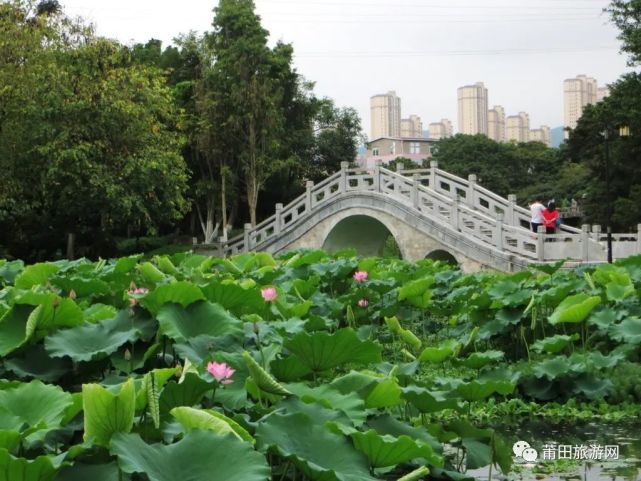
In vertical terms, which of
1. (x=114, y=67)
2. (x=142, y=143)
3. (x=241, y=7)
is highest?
(x=241, y=7)

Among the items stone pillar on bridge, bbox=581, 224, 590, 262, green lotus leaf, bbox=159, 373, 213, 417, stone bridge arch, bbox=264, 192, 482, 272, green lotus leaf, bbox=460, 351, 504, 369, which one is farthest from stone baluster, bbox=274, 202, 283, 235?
green lotus leaf, bbox=159, 373, 213, 417

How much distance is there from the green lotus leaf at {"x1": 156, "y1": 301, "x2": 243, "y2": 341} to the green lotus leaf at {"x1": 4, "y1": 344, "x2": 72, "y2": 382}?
0.35 meters

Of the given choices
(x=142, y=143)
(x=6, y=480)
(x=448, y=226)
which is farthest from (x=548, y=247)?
(x=6, y=480)

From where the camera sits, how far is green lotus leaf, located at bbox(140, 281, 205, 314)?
3.10 m

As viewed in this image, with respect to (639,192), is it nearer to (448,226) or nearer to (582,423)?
(448,226)

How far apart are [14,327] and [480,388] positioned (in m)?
1.68

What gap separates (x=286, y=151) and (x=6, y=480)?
101ft

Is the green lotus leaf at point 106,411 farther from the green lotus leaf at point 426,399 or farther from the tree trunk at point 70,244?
the tree trunk at point 70,244

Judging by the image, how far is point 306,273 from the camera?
6973 millimetres

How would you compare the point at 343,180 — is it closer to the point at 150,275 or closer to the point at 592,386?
the point at 150,275

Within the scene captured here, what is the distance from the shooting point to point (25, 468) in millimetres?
1643

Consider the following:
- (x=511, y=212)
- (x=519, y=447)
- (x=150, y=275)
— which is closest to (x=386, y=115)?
(x=511, y=212)

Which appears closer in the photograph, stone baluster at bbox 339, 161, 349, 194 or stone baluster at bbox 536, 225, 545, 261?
stone baluster at bbox 536, 225, 545, 261

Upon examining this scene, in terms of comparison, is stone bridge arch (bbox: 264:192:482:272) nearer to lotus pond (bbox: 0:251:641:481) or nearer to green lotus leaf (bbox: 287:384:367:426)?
lotus pond (bbox: 0:251:641:481)
